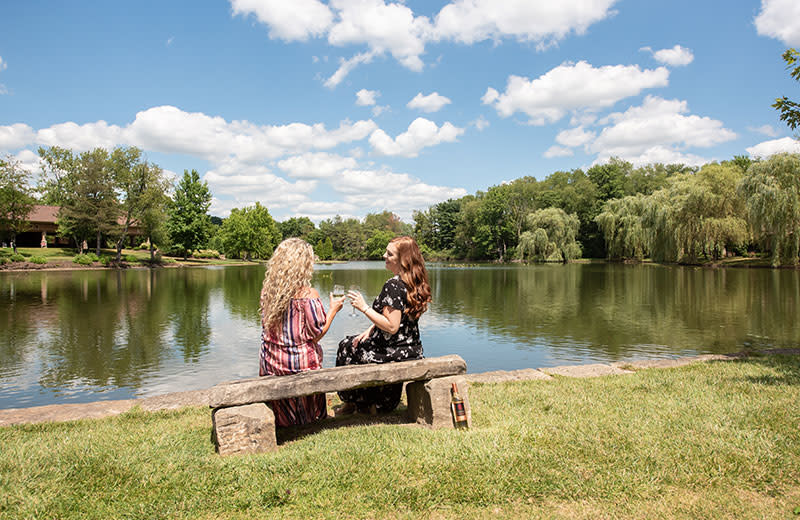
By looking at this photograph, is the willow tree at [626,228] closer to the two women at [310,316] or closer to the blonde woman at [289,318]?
the two women at [310,316]

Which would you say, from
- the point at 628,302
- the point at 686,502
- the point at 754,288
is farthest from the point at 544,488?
the point at 754,288

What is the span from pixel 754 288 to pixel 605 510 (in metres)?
24.0

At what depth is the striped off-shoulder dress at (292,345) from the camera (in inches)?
155

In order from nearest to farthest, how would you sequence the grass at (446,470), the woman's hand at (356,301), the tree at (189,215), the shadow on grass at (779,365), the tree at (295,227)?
the grass at (446,470), the woman's hand at (356,301), the shadow on grass at (779,365), the tree at (189,215), the tree at (295,227)

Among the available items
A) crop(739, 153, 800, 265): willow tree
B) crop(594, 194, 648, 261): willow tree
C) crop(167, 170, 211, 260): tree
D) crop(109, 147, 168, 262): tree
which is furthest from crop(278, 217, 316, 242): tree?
crop(739, 153, 800, 265): willow tree

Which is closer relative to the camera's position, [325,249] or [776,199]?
[776,199]

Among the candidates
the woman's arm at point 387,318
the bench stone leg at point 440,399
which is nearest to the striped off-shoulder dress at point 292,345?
the woman's arm at point 387,318

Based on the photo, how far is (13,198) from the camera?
131 ft

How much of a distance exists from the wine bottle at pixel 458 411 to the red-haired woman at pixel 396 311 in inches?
21.2

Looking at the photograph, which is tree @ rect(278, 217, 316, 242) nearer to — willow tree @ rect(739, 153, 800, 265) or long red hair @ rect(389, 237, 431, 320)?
willow tree @ rect(739, 153, 800, 265)

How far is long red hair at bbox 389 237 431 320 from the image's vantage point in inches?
159

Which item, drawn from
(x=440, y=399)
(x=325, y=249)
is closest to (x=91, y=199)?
(x=325, y=249)

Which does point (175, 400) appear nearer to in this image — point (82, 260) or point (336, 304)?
point (336, 304)

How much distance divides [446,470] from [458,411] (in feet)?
2.84
